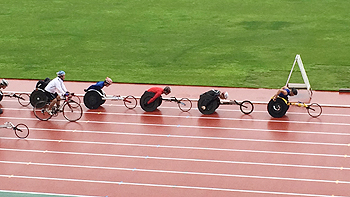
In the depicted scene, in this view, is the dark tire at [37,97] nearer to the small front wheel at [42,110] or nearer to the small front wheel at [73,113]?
the small front wheel at [42,110]

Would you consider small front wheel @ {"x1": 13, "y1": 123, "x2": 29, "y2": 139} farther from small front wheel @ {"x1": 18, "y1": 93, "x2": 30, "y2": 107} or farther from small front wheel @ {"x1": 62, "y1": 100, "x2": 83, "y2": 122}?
small front wheel @ {"x1": 18, "y1": 93, "x2": 30, "y2": 107}

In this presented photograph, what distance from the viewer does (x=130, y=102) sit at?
17.1 m

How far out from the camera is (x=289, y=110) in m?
16.8

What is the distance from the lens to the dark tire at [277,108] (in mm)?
16016

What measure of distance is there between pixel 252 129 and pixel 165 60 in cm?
699

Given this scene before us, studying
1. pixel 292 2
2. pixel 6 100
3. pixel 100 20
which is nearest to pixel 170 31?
pixel 100 20

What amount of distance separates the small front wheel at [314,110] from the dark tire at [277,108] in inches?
27.7

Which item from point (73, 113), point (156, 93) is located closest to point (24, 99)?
point (73, 113)

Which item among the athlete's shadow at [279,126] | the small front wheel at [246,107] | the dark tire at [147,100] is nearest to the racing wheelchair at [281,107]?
the athlete's shadow at [279,126]

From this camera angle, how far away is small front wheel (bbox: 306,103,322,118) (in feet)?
53.4

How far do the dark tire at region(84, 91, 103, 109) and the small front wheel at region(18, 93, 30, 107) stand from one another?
2.09 m

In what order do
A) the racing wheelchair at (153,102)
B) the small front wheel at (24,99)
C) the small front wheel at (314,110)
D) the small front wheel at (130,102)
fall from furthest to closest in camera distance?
the small front wheel at (24,99) → the small front wheel at (130,102) → the racing wheelchair at (153,102) → the small front wheel at (314,110)

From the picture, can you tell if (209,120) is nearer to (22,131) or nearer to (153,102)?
(153,102)

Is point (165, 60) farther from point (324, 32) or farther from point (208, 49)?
point (324, 32)
